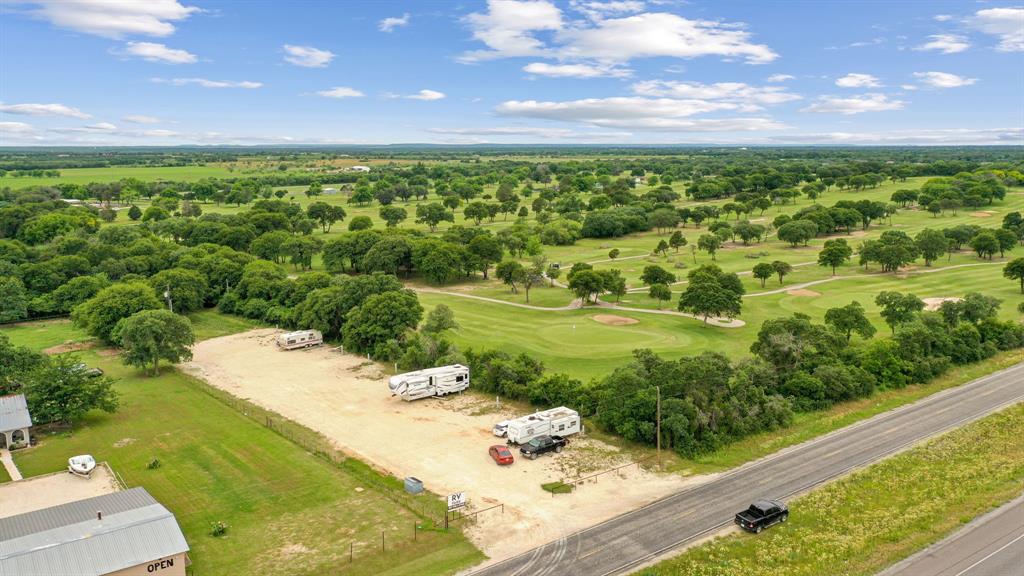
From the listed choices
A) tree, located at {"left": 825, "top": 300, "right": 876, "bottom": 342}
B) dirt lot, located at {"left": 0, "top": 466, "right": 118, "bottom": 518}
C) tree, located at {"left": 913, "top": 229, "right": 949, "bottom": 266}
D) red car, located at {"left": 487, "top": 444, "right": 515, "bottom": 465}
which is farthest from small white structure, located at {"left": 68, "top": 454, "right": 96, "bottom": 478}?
tree, located at {"left": 913, "top": 229, "right": 949, "bottom": 266}

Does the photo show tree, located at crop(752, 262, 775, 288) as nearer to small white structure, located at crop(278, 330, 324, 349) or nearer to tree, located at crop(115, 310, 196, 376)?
small white structure, located at crop(278, 330, 324, 349)

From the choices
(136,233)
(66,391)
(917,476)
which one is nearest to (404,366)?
(66,391)

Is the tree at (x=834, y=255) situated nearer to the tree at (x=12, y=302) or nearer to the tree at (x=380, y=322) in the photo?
the tree at (x=380, y=322)

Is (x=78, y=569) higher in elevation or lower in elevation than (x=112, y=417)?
higher

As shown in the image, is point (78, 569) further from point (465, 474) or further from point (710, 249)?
point (710, 249)

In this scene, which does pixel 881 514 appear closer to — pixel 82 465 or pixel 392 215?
pixel 82 465

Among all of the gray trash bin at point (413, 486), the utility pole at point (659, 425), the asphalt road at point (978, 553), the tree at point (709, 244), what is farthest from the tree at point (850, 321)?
the tree at point (709, 244)

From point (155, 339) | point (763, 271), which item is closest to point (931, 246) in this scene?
point (763, 271)
